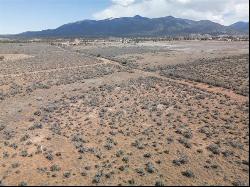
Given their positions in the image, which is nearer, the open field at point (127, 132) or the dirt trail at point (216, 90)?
the open field at point (127, 132)

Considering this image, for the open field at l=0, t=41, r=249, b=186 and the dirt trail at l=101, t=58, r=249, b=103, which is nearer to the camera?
the open field at l=0, t=41, r=249, b=186

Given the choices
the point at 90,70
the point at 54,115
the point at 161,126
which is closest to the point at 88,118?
the point at 54,115

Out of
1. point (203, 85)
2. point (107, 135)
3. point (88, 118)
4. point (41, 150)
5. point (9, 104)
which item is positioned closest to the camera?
point (41, 150)

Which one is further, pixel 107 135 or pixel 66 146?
pixel 107 135

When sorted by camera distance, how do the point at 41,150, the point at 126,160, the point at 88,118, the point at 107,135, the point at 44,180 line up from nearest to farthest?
1. the point at 44,180
2. the point at 126,160
3. the point at 41,150
4. the point at 107,135
5. the point at 88,118

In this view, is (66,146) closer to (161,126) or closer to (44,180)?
(44,180)

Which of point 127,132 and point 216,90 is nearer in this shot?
point 127,132
